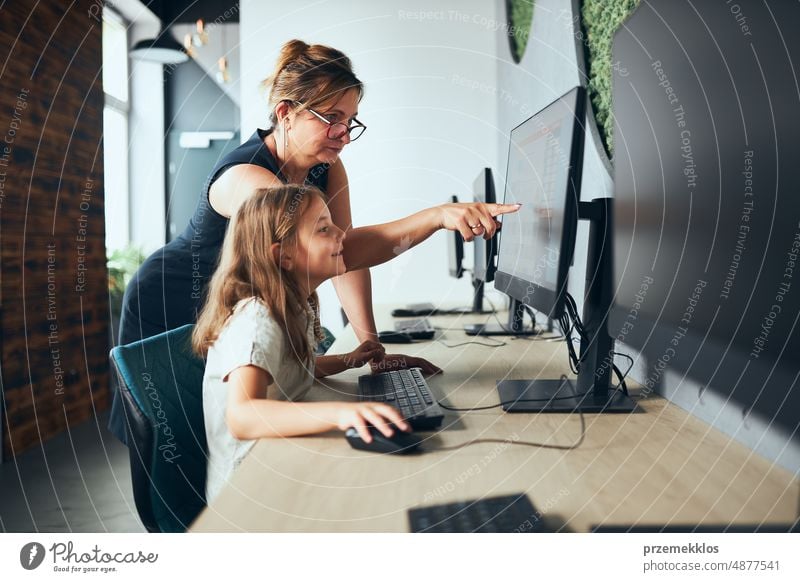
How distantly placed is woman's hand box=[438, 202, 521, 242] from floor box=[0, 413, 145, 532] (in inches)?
49.9

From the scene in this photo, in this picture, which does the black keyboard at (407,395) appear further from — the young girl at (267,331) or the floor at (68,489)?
the floor at (68,489)

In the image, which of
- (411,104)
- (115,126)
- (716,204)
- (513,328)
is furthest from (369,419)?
(115,126)

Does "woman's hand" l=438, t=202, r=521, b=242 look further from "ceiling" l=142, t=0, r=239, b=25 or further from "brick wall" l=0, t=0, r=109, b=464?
"ceiling" l=142, t=0, r=239, b=25

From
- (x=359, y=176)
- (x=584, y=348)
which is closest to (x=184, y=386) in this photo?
(x=584, y=348)

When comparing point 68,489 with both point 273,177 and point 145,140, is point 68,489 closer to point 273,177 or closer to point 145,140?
point 273,177

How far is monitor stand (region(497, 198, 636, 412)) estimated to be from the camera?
2.59 ft

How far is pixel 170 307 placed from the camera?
118cm

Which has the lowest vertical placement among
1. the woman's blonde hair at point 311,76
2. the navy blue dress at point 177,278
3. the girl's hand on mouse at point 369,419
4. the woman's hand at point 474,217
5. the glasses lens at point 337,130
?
the girl's hand on mouse at point 369,419

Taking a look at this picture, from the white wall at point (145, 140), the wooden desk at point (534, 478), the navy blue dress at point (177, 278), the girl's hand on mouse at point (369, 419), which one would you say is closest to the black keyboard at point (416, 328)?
the navy blue dress at point (177, 278)

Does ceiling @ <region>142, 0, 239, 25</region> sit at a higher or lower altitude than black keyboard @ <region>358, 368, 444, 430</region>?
higher

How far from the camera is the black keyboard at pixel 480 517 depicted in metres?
0.50

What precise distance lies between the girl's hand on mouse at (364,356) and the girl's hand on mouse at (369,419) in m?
0.42

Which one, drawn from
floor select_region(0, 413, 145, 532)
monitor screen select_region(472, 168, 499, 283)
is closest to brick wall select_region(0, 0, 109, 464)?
floor select_region(0, 413, 145, 532)

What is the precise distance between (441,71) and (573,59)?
1222 mm
